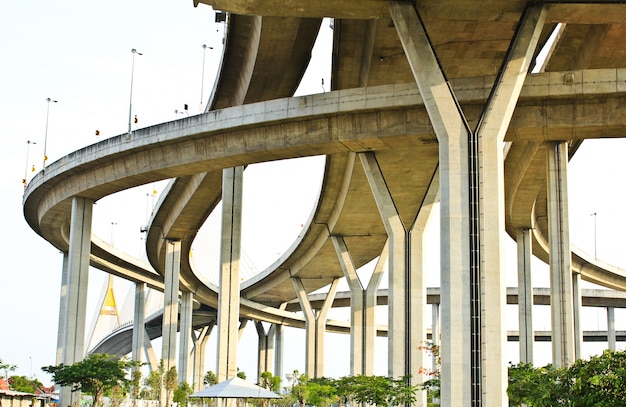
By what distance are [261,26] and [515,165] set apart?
16.7 m

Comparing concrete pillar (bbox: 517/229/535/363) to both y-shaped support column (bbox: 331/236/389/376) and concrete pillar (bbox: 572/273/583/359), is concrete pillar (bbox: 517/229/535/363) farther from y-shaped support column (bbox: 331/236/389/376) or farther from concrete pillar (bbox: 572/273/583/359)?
y-shaped support column (bbox: 331/236/389/376)

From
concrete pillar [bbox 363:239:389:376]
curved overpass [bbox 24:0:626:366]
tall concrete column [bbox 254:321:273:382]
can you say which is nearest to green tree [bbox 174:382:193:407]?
concrete pillar [bbox 363:239:389:376]

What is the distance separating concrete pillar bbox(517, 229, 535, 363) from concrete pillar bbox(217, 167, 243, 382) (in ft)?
60.6

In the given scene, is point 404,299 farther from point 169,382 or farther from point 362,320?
point 169,382

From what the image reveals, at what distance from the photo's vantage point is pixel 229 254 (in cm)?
4750

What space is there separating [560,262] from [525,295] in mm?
19354

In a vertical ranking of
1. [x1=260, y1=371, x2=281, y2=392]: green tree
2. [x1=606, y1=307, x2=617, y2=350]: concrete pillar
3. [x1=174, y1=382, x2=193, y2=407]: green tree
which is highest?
[x1=606, y1=307, x2=617, y2=350]: concrete pillar

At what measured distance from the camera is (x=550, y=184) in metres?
A: 38.5

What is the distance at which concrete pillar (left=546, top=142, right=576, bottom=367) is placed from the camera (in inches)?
1469

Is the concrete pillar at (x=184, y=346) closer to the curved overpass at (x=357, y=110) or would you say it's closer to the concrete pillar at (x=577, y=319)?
the curved overpass at (x=357, y=110)

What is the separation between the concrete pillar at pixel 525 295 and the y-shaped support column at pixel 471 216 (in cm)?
2964

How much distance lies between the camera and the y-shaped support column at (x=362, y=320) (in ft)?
224

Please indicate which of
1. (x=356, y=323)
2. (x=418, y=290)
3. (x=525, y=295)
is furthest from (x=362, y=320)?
(x=418, y=290)

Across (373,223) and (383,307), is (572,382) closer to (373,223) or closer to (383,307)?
(373,223)
